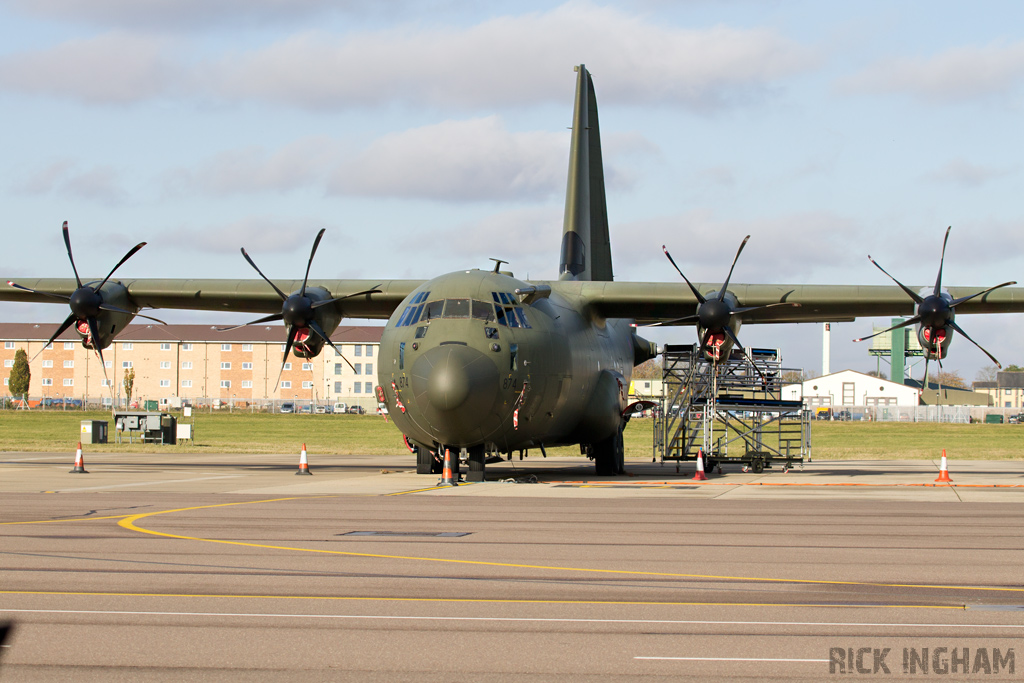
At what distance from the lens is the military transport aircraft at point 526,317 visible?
71.3ft

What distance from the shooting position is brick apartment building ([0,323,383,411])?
131 m

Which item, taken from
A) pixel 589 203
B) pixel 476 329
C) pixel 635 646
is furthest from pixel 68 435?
pixel 635 646

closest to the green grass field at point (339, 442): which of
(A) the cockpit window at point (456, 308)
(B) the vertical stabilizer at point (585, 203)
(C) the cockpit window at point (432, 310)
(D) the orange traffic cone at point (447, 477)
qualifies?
(B) the vertical stabilizer at point (585, 203)

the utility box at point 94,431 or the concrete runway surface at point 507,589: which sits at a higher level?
the concrete runway surface at point 507,589

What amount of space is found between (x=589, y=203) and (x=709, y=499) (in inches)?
654

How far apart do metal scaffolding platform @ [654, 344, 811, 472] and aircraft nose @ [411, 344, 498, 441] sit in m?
11.2

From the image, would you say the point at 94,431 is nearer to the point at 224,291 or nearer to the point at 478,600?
the point at 224,291

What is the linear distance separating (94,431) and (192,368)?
8672 cm

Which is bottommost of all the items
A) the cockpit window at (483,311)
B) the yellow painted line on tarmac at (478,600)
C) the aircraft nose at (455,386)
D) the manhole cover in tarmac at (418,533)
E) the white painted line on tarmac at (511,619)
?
the manhole cover in tarmac at (418,533)

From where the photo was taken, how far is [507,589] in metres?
9.20

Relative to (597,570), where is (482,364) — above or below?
above

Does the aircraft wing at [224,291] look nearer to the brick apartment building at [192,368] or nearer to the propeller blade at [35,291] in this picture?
the propeller blade at [35,291]

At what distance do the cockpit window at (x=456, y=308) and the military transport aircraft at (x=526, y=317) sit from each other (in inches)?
1.3

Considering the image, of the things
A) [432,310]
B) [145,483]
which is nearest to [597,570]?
[432,310]
